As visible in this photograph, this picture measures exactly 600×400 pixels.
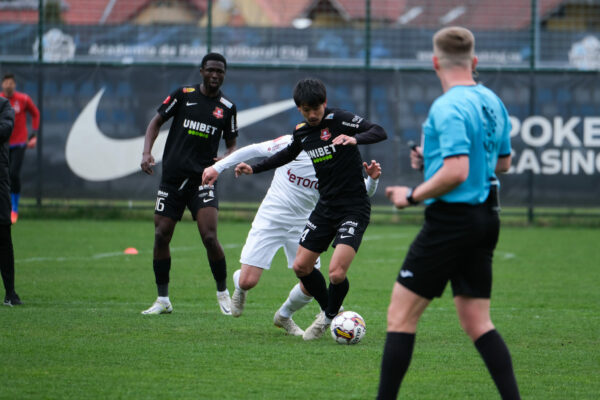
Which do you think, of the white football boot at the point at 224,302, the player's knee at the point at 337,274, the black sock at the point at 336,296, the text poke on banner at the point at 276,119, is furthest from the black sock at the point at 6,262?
the text poke on banner at the point at 276,119

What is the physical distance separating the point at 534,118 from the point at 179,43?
50.7 ft

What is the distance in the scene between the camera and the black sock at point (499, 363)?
4.51 m

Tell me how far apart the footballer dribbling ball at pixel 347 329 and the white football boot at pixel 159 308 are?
1.98 meters

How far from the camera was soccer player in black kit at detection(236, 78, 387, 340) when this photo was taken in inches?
273

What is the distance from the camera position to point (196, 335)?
23.4ft

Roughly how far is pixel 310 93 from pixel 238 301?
6.89 feet

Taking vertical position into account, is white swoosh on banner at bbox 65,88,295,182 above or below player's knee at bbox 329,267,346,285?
above

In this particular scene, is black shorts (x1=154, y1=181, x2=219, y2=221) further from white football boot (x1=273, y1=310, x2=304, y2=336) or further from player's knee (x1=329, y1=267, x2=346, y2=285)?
player's knee (x1=329, y1=267, x2=346, y2=285)

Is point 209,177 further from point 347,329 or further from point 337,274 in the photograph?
point 347,329

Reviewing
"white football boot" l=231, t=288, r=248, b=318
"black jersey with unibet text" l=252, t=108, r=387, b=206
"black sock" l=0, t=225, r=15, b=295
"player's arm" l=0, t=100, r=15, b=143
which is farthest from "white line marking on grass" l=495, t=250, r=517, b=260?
"player's arm" l=0, t=100, r=15, b=143

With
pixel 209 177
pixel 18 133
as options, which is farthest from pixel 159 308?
pixel 18 133

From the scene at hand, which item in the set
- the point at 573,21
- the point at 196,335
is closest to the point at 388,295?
the point at 196,335

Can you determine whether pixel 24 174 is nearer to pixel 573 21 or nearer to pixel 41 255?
pixel 41 255

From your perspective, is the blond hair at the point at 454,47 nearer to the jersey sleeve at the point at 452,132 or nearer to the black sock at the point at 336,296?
the jersey sleeve at the point at 452,132
